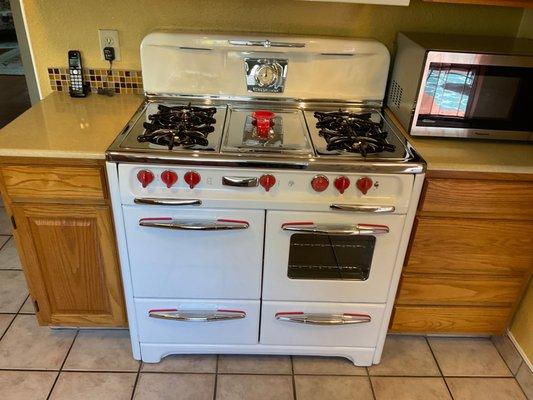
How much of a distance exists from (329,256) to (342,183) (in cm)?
30

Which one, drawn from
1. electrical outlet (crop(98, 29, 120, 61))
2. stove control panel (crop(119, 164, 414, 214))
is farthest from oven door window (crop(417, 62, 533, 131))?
electrical outlet (crop(98, 29, 120, 61))

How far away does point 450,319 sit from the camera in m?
1.75

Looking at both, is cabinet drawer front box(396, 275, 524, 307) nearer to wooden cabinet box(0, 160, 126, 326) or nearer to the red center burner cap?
the red center burner cap

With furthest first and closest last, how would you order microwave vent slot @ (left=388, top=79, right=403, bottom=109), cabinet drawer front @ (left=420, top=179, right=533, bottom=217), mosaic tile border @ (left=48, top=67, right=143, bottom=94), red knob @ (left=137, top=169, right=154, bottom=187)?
mosaic tile border @ (left=48, top=67, right=143, bottom=94)
microwave vent slot @ (left=388, top=79, right=403, bottom=109)
cabinet drawer front @ (left=420, top=179, right=533, bottom=217)
red knob @ (left=137, top=169, right=154, bottom=187)

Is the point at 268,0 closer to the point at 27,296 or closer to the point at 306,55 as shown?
the point at 306,55

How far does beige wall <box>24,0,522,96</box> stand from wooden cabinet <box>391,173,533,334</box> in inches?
29.6

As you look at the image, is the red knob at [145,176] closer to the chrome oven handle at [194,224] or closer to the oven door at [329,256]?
the chrome oven handle at [194,224]

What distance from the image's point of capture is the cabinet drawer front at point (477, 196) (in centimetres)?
144

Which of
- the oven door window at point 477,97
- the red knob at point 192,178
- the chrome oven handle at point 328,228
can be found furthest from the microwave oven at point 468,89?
the red knob at point 192,178

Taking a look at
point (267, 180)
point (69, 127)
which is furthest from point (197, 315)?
point (69, 127)

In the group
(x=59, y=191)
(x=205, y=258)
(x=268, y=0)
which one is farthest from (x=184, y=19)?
(x=205, y=258)

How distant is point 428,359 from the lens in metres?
1.81

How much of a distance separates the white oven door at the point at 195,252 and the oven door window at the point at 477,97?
729 mm

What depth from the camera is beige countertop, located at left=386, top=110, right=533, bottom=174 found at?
1.41 meters
